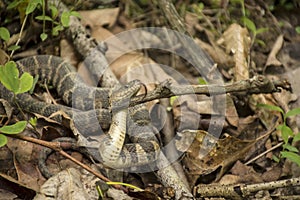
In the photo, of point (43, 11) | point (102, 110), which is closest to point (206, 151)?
point (102, 110)

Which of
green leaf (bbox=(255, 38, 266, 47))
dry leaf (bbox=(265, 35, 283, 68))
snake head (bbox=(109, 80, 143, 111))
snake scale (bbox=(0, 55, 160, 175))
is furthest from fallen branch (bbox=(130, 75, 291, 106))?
green leaf (bbox=(255, 38, 266, 47))

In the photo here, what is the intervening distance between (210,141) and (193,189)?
1.62 ft

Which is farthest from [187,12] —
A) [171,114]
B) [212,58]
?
[171,114]

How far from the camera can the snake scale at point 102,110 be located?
394cm

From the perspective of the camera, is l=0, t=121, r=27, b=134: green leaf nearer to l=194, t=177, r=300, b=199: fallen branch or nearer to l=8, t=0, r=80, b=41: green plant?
l=8, t=0, r=80, b=41: green plant

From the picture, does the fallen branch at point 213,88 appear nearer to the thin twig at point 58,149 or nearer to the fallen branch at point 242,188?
the thin twig at point 58,149

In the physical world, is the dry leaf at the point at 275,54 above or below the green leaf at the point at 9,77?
below

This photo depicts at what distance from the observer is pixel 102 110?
4566 mm

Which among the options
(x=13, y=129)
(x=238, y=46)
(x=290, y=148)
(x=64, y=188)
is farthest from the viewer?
(x=238, y=46)

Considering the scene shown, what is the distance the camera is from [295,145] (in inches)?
176

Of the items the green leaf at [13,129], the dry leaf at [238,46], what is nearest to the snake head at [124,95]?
the green leaf at [13,129]

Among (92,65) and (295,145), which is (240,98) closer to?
(295,145)

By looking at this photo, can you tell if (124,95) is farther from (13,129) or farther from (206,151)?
(13,129)

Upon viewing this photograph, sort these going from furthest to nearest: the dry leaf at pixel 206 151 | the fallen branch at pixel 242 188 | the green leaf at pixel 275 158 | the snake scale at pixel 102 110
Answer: the green leaf at pixel 275 158, the dry leaf at pixel 206 151, the snake scale at pixel 102 110, the fallen branch at pixel 242 188
